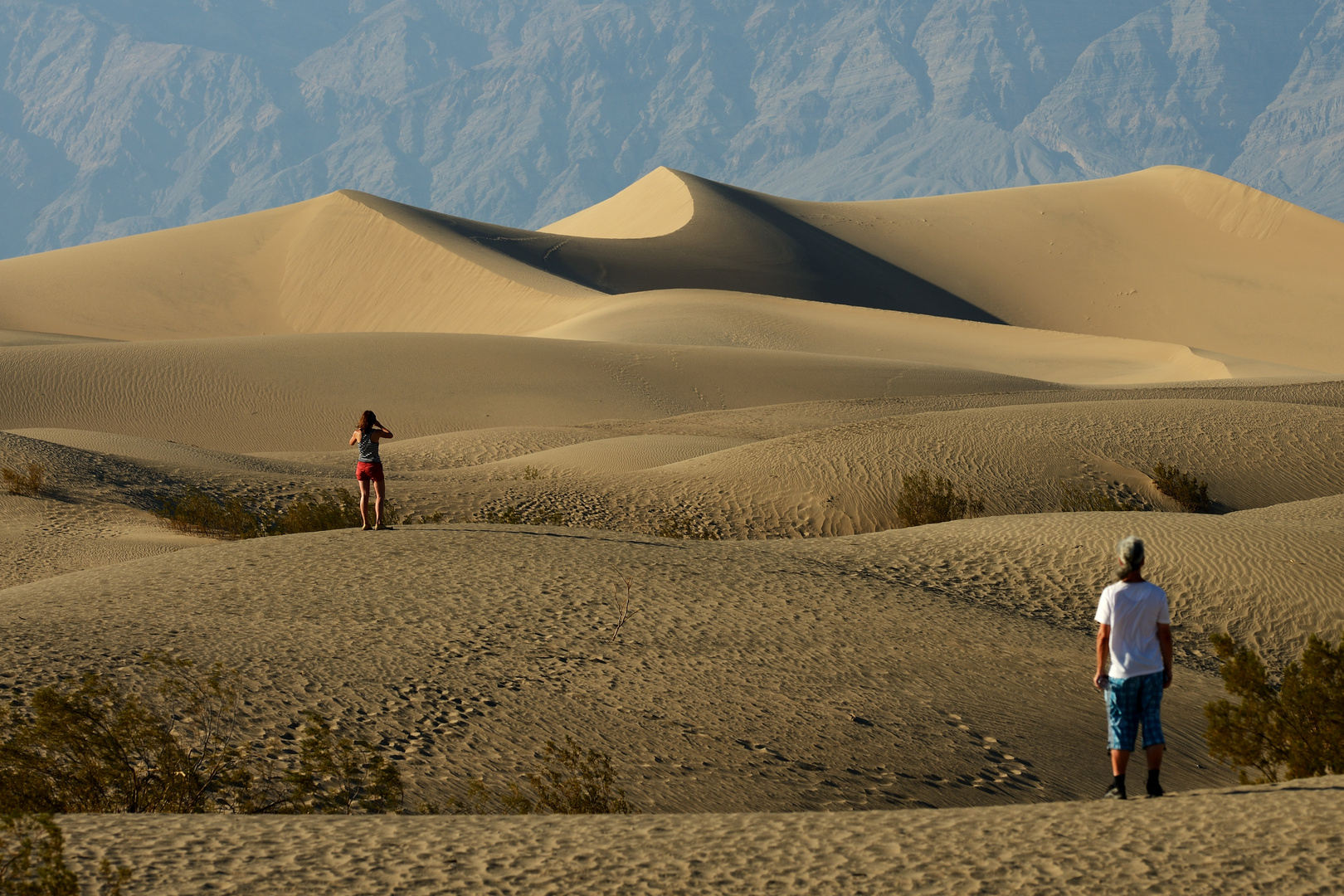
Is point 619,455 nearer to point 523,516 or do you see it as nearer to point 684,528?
point 523,516

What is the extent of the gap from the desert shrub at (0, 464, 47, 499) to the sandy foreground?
0.24 m

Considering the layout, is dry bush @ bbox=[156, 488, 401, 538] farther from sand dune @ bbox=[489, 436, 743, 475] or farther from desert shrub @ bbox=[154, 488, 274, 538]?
sand dune @ bbox=[489, 436, 743, 475]

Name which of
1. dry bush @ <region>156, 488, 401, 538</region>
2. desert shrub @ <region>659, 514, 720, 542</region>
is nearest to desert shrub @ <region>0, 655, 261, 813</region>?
dry bush @ <region>156, 488, 401, 538</region>

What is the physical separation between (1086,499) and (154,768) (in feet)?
41.7

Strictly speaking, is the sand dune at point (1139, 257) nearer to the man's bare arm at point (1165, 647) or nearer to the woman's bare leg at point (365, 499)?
the woman's bare leg at point (365, 499)

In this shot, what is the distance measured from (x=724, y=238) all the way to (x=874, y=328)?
19.7 metres

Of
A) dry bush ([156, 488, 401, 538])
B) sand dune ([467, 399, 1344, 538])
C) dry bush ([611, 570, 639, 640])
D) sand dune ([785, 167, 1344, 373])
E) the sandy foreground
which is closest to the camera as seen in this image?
the sandy foreground

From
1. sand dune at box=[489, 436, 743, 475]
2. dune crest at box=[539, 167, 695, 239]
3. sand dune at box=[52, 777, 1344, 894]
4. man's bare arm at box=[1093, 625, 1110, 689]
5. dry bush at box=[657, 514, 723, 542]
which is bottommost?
sand dune at box=[52, 777, 1344, 894]

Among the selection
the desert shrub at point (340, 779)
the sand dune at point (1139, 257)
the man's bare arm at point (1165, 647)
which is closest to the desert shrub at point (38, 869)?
the desert shrub at point (340, 779)

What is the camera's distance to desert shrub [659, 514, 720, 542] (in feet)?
48.0

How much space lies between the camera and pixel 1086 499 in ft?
52.4

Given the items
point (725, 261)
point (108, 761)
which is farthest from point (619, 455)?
point (725, 261)

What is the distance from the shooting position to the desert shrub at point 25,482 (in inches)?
570

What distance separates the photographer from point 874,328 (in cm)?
4278
